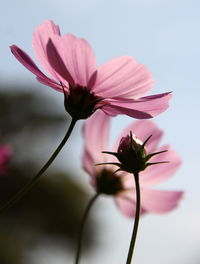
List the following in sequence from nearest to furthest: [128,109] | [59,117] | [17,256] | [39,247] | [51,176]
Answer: [128,109] < [17,256] < [39,247] < [51,176] < [59,117]

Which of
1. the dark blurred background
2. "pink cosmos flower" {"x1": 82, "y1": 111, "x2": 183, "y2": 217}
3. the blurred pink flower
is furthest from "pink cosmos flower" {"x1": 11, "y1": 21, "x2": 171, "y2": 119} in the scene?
the dark blurred background

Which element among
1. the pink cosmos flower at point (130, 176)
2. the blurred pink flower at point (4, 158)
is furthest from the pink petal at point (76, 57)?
the blurred pink flower at point (4, 158)

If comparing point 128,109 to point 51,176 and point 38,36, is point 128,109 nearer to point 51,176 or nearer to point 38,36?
point 38,36

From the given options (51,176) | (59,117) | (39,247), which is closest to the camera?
(39,247)

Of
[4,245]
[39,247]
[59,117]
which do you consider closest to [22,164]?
[59,117]

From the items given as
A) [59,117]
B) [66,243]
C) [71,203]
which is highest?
[59,117]

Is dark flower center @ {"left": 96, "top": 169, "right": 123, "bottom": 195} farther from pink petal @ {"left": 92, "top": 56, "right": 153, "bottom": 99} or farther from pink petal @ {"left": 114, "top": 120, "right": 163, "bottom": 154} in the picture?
pink petal @ {"left": 92, "top": 56, "right": 153, "bottom": 99}
